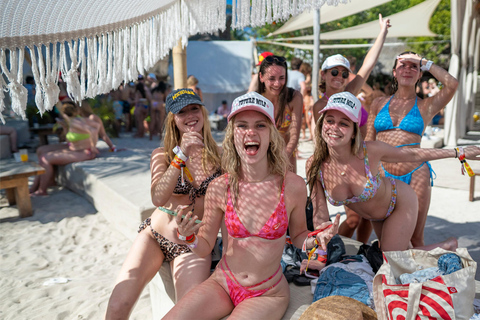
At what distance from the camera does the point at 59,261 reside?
165 inches

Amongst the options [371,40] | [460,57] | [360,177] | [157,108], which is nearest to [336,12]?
[460,57]

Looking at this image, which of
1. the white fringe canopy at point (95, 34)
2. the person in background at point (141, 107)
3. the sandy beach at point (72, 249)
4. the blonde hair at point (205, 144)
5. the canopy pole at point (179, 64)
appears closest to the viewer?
the white fringe canopy at point (95, 34)

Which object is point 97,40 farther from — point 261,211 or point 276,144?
point 261,211

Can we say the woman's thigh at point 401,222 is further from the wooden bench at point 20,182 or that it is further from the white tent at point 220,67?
the white tent at point 220,67

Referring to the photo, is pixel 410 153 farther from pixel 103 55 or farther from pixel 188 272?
pixel 103 55

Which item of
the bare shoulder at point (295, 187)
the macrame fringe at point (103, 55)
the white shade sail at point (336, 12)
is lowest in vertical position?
the bare shoulder at point (295, 187)

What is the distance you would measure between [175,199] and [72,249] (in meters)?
2.58

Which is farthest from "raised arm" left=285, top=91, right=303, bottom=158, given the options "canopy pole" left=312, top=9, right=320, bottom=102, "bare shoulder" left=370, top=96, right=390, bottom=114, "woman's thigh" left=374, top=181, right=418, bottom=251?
"canopy pole" left=312, top=9, right=320, bottom=102

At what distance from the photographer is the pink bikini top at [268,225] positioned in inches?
80.9

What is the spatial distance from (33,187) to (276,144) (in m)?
6.01

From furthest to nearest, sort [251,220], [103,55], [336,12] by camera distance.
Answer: [336,12] < [251,220] < [103,55]

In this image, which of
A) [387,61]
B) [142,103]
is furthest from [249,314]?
[387,61]

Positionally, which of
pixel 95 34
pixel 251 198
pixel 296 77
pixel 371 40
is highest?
pixel 371 40

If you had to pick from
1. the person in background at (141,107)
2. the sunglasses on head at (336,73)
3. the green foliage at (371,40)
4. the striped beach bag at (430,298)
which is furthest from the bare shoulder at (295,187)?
the green foliage at (371,40)
